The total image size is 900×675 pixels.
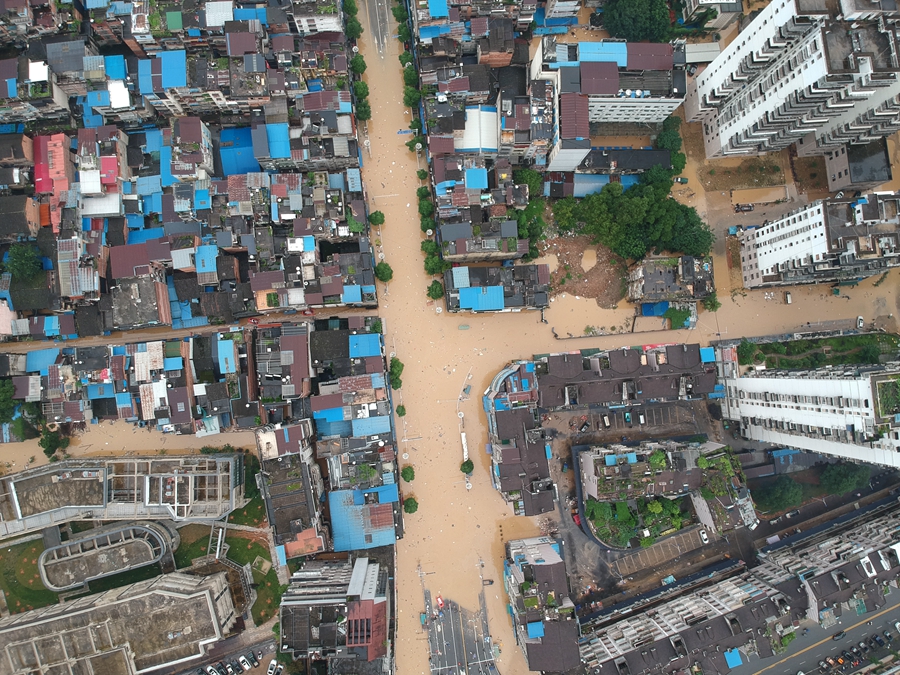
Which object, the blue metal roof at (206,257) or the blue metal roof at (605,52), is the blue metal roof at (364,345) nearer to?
the blue metal roof at (206,257)

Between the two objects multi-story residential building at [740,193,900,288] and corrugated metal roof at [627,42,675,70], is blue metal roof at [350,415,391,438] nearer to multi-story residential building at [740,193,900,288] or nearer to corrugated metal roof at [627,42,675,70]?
multi-story residential building at [740,193,900,288]

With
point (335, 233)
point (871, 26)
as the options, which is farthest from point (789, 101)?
point (335, 233)

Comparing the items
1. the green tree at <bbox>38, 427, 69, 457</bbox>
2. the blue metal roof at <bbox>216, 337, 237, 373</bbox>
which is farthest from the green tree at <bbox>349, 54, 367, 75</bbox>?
the green tree at <bbox>38, 427, 69, 457</bbox>

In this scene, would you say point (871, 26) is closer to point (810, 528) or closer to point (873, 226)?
point (873, 226)

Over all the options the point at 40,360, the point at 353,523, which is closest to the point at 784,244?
the point at 353,523

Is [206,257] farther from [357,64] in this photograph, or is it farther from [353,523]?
[353,523]

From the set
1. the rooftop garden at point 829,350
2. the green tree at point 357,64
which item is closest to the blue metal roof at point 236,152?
the green tree at point 357,64
